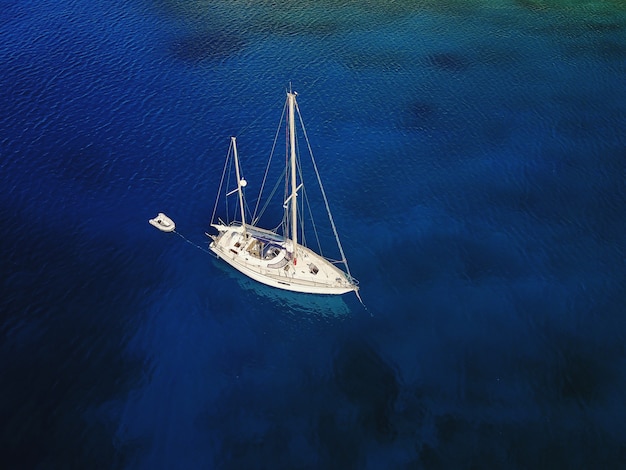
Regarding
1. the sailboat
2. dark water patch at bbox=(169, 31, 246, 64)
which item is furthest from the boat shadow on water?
dark water patch at bbox=(169, 31, 246, 64)

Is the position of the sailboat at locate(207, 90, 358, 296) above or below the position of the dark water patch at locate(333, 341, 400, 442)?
above

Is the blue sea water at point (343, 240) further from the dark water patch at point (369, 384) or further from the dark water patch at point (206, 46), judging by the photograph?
the dark water patch at point (206, 46)

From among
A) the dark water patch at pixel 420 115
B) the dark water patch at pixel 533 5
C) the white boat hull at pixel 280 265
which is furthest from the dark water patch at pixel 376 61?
the white boat hull at pixel 280 265

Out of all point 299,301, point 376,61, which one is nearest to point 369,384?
point 299,301

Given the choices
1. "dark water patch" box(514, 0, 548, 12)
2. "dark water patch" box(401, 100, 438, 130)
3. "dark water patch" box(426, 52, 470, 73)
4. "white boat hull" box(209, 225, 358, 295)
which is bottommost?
"white boat hull" box(209, 225, 358, 295)

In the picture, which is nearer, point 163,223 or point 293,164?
point 293,164

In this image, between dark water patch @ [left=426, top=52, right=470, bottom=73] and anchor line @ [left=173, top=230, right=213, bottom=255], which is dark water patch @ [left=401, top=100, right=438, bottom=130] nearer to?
dark water patch @ [left=426, top=52, right=470, bottom=73]

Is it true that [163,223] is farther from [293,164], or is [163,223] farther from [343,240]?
[343,240]
